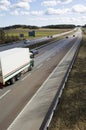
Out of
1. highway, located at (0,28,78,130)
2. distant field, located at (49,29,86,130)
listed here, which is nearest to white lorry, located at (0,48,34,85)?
highway, located at (0,28,78,130)

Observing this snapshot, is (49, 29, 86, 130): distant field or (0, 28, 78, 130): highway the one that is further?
(0, 28, 78, 130): highway

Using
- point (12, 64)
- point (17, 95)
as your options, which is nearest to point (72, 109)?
point (17, 95)

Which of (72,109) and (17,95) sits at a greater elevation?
(72,109)

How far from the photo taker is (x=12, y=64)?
26031 mm

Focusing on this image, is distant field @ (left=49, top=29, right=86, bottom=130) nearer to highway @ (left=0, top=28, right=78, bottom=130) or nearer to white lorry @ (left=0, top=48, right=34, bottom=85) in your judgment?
highway @ (left=0, top=28, right=78, bottom=130)

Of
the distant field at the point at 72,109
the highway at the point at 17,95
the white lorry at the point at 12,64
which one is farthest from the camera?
the white lorry at the point at 12,64

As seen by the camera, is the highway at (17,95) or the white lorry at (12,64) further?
the white lorry at (12,64)

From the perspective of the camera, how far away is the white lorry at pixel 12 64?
78.3ft

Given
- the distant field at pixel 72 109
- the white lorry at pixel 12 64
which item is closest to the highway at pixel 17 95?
the white lorry at pixel 12 64

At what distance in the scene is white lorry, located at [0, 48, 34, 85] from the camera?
23.9m

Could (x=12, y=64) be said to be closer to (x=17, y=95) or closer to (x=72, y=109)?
(x=17, y=95)

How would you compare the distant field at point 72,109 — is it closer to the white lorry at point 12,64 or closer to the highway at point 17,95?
the highway at point 17,95

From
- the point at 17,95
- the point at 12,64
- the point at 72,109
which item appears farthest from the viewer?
the point at 12,64

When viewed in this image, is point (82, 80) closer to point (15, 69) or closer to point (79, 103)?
point (15, 69)
